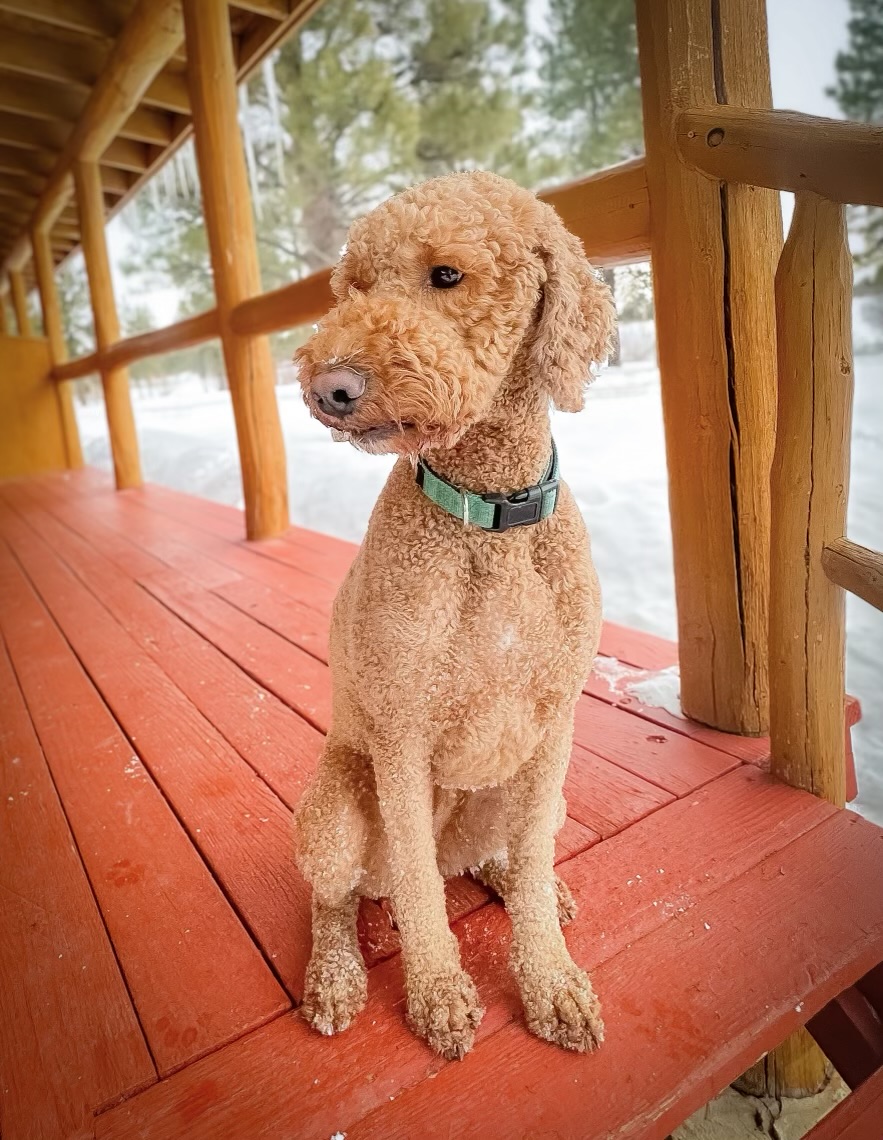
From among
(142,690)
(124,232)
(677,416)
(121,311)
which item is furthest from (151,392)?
(677,416)

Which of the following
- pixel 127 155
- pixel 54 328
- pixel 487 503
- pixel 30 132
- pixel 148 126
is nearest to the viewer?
pixel 487 503

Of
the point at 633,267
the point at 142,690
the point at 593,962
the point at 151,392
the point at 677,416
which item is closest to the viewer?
the point at 593,962

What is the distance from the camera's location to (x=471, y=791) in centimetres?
88

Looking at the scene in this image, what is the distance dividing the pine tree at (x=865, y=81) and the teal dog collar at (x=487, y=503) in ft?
8.20

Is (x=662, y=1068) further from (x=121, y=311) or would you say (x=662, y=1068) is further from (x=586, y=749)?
(x=121, y=311)

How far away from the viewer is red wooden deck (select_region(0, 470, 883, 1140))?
70 cm

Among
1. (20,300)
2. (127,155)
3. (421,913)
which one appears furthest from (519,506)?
(20,300)

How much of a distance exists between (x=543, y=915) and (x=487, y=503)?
1.55 feet

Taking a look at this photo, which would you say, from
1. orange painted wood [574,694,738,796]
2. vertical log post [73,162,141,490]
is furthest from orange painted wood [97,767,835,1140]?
vertical log post [73,162,141,490]

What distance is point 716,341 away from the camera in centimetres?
109

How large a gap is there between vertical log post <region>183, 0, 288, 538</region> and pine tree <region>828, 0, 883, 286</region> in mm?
2165

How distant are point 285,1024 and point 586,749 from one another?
68 cm

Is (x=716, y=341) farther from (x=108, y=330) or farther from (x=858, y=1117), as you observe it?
(x=108, y=330)

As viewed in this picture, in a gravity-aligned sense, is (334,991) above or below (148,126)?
below
